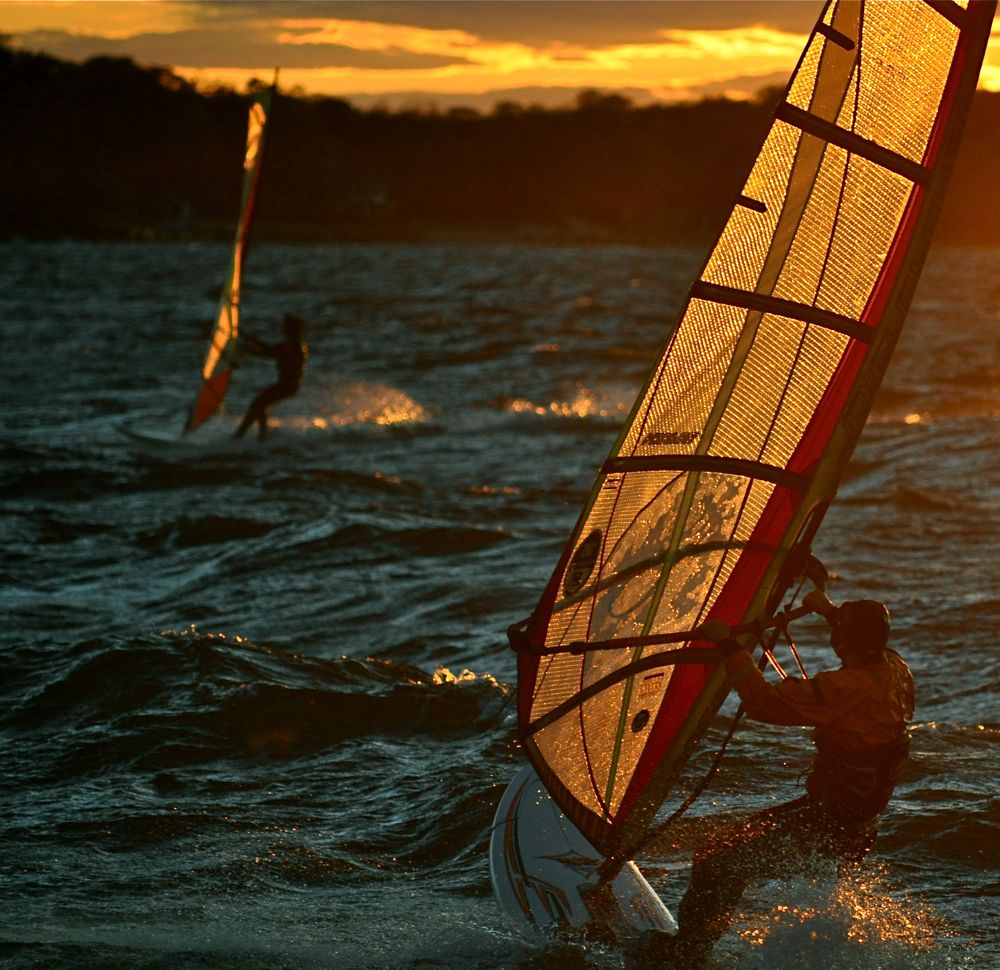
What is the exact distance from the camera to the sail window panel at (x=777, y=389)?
4.79 metres

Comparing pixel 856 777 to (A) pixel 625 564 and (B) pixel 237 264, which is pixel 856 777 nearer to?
(A) pixel 625 564

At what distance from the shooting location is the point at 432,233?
105m

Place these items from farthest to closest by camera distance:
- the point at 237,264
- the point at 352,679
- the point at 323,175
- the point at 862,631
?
the point at 323,175 → the point at 237,264 → the point at 352,679 → the point at 862,631

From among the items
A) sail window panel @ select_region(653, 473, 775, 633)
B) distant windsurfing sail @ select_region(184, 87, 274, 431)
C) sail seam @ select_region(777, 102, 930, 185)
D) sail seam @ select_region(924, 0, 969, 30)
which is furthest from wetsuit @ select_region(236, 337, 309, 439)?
sail seam @ select_region(924, 0, 969, 30)

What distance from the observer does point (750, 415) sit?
4.82 metres

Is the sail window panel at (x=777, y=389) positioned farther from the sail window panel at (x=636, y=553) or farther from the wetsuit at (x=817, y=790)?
the wetsuit at (x=817, y=790)

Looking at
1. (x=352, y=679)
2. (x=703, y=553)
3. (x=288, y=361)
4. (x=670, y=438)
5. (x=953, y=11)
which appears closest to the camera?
Answer: (x=953, y=11)

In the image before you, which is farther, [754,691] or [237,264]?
[237,264]

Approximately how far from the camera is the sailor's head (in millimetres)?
4660

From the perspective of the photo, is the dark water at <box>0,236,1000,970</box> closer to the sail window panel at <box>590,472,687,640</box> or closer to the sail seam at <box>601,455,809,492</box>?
the sail window panel at <box>590,472,687,640</box>

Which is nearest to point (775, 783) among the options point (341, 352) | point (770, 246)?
point (770, 246)

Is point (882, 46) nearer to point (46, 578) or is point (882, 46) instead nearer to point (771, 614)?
point (771, 614)

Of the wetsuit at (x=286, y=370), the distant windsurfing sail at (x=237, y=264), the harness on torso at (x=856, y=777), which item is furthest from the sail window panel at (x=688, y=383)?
the wetsuit at (x=286, y=370)

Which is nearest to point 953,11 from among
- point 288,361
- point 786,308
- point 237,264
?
point 786,308
